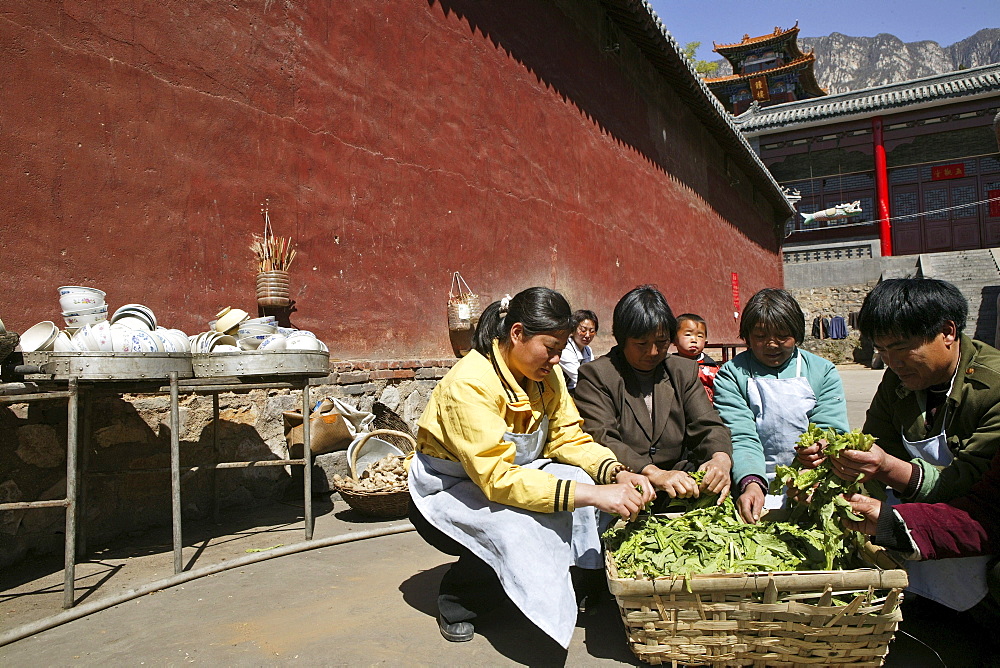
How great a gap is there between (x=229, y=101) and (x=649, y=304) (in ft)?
11.5

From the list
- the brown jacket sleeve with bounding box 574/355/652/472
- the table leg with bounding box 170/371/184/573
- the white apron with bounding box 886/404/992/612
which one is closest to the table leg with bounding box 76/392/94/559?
the table leg with bounding box 170/371/184/573

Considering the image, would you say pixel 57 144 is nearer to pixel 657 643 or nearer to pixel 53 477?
pixel 53 477

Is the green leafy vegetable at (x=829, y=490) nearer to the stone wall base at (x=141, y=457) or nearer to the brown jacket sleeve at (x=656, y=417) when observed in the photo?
the brown jacket sleeve at (x=656, y=417)

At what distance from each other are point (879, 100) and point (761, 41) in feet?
40.5

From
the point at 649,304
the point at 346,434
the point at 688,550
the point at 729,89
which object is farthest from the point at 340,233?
the point at 729,89

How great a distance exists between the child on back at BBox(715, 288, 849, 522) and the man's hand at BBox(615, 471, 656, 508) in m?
0.64

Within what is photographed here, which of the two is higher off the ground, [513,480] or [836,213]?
[836,213]

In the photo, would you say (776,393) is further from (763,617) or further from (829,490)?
(763,617)

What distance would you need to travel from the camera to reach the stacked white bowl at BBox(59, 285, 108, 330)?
316cm

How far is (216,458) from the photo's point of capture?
4160 millimetres

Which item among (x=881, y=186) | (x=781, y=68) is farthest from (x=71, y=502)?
(x=781, y=68)

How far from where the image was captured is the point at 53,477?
11.5 ft

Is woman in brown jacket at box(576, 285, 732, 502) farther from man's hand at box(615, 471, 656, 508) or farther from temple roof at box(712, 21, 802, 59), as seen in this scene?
temple roof at box(712, 21, 802, 59)

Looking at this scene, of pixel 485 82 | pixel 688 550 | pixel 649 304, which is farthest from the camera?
pixel 485 82
